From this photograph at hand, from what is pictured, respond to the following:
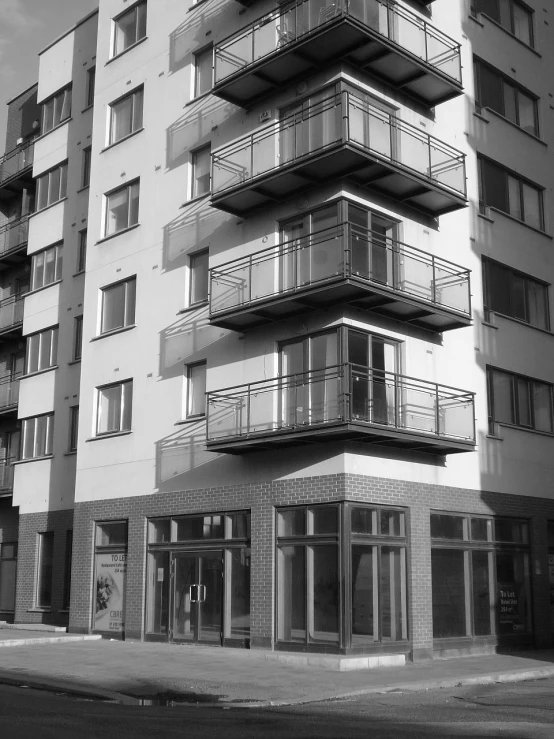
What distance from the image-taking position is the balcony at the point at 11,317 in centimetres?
3297

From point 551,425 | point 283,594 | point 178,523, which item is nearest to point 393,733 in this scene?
point 283,594

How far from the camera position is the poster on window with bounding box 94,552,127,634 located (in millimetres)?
24252

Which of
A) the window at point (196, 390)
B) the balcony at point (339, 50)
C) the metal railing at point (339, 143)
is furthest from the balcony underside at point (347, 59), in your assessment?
the window at point (196, 390)

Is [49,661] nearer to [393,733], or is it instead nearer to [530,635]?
[393,733]

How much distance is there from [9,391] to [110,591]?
11039mm

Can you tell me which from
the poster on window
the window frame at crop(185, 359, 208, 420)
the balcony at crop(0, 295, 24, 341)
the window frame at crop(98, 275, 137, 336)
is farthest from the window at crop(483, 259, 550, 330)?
the balcony at crop(0, 295, 24, 341)

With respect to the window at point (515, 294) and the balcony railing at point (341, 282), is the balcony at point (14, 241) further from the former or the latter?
the window at point (515, 294)

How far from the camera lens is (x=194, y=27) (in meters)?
25.3

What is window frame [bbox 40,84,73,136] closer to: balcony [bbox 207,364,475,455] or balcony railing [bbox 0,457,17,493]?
balcony railing [bbox 0,457,17,493]

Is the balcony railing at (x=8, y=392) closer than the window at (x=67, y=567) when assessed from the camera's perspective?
No

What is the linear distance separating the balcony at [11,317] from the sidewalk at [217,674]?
1391 cm

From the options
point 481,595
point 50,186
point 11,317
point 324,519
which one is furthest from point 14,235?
point 481,595

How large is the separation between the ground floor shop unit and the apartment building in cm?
6

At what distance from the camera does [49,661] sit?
18344 millimetres
